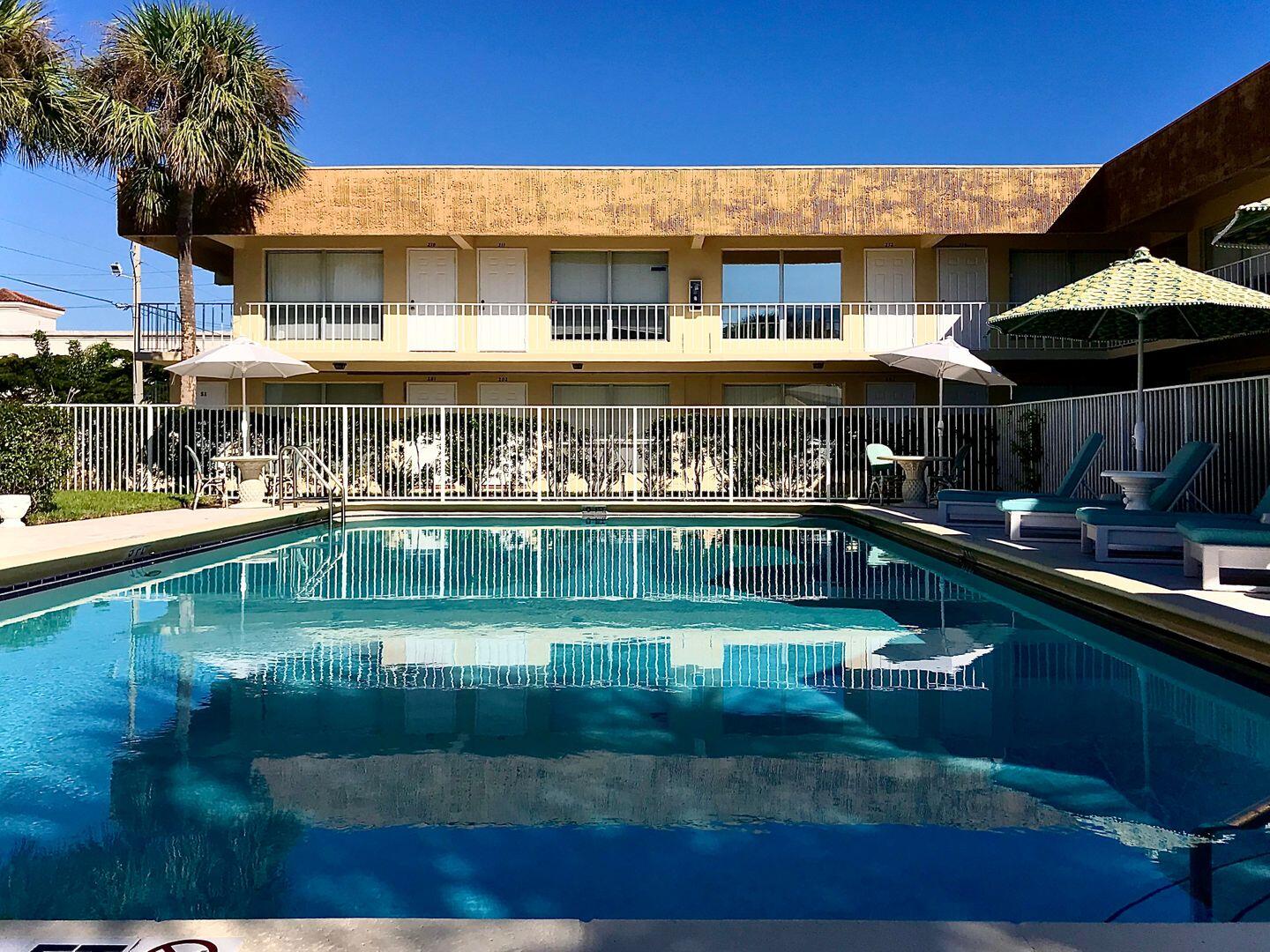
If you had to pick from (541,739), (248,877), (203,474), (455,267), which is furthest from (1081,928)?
(455,267)

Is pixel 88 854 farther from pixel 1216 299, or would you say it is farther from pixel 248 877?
pixel 1216 299

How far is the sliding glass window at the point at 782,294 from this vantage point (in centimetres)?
2153

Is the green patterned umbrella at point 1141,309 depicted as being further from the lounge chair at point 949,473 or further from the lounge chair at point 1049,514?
the lounge chair at point 949,473

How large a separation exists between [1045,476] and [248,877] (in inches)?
568

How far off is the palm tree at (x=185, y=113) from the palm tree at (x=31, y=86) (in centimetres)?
93

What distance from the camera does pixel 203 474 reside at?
692 inches

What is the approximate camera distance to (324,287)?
22000mm

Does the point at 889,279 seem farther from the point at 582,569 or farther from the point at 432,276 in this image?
the point at 582,569

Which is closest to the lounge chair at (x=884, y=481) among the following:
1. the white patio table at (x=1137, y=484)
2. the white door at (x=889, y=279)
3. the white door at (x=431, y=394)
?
the white door at (x=889, y=279)

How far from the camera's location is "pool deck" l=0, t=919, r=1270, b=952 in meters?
2.13

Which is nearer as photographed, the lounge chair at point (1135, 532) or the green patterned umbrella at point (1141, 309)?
the lounge chair at point (1135, 532)

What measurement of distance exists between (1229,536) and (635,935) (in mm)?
5900

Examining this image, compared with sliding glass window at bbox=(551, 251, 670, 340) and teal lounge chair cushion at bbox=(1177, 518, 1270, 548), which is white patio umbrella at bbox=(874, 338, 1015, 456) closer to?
sliding glass window at bbox=(551, 251, 670, 340)

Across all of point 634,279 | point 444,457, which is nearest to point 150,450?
point 444,457
